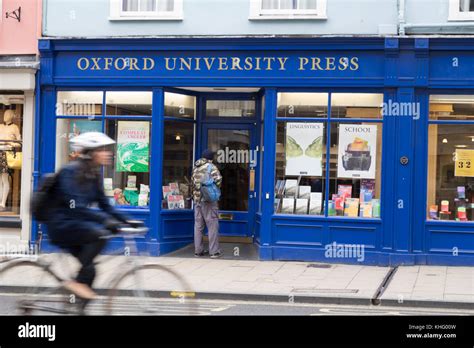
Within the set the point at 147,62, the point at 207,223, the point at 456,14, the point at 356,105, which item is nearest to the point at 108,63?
the point at 147,62

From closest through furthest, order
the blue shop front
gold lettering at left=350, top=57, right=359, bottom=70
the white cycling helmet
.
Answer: the white cycling helmet
the blue shop front
gold lettering at left=350, top=57, right=359, bottom=70

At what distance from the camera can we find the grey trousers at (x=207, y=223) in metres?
13.2

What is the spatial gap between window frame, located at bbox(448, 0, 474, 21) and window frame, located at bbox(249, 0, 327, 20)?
7.59ft

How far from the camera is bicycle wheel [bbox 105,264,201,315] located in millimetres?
6297

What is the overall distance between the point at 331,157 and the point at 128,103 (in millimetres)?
4255

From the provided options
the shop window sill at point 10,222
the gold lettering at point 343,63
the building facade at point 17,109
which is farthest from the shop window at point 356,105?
the shop window sill at point 10,222

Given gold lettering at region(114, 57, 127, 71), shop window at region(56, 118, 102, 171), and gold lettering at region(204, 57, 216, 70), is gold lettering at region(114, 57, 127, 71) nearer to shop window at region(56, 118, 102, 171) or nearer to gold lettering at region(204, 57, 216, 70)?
shop window at region(56, 118, 102, 171)

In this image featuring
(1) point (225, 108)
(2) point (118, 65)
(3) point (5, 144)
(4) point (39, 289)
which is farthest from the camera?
(1) point (225, 108)

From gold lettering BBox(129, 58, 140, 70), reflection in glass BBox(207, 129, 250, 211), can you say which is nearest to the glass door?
reflection in glass BBox(207, 129, 250, 211)

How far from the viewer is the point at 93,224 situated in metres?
6.41

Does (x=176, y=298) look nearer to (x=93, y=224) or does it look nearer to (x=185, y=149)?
(x=93, y=224)

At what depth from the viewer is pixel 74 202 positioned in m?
6.44

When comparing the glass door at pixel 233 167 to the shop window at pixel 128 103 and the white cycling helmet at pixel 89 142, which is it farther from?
the white cycling helmet at pixel 89 142

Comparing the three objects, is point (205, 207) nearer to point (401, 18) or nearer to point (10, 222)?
point (10, 222)
